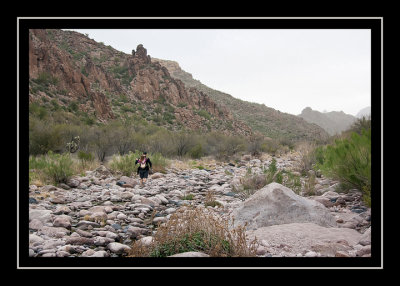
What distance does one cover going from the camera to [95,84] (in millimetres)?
30516

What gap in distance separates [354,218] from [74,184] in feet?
21.0

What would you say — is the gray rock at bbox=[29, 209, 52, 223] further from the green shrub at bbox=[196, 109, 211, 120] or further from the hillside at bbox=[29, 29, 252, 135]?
the green shrub at bbox=[196, 109, 211, 120]

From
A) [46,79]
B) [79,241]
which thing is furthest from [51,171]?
[46,79]

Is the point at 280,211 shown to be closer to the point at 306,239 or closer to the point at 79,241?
the point at 306,239

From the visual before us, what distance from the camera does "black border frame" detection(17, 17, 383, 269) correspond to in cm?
186

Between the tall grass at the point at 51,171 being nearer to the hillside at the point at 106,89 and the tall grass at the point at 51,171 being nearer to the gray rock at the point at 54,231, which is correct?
the gray rock at the point at 54,231
